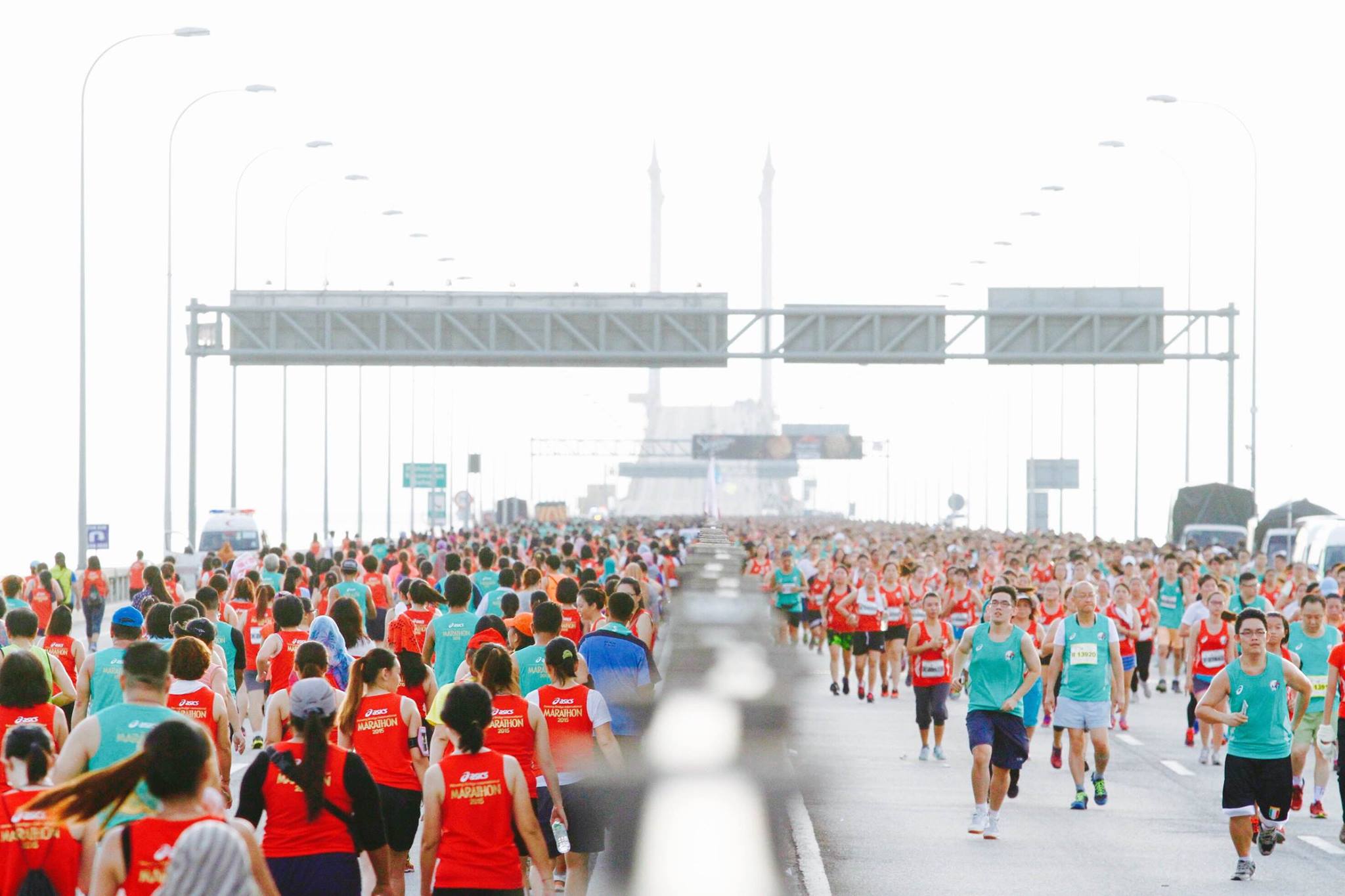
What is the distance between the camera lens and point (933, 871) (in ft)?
42.8

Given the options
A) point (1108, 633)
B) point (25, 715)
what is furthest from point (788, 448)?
point (25, 715)

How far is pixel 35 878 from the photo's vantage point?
7.27m

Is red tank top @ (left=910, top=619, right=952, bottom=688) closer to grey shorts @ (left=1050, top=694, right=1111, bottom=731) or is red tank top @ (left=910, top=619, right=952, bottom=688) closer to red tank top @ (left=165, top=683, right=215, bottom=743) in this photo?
grey shorts @ (left=1050, top=694, right=1111, bottom=731)

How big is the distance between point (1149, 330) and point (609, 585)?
37.6 metres

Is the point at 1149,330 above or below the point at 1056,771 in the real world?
above

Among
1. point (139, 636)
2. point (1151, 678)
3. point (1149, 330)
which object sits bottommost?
point (1151, 678)

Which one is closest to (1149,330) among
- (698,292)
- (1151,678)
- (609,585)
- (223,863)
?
(698,292)

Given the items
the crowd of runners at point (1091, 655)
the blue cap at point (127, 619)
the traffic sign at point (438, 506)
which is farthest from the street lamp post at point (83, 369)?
the traffic sign at point (438, 506)

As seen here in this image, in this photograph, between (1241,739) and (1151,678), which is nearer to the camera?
(1241,739)

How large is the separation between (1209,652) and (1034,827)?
169 inches

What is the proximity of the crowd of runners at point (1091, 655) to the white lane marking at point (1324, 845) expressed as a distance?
0.13 m

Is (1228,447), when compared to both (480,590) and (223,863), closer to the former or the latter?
(480,590)

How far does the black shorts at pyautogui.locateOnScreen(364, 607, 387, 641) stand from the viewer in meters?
20.6

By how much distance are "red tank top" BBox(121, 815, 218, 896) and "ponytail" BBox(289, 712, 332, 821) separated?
1257mm
